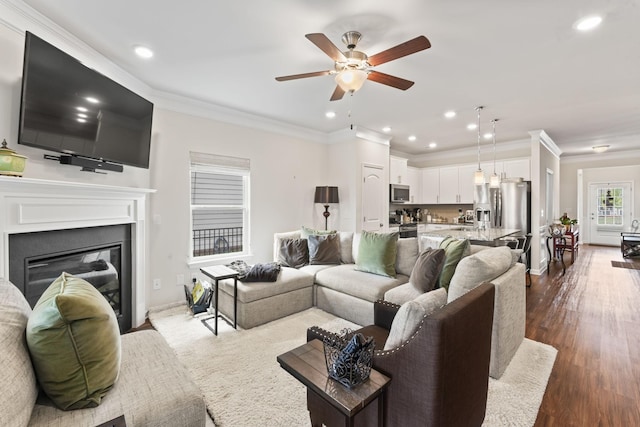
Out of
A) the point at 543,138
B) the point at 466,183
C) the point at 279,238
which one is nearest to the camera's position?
the point at 279,238

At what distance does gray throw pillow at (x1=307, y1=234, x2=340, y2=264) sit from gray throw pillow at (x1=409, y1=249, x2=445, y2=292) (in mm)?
1431

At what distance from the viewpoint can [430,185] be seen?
23.8ft

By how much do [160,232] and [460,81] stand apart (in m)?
3.90

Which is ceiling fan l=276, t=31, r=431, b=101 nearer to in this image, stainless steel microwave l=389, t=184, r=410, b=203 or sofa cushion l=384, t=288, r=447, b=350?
sofa cushion l=384, t=288, r=447, b=350

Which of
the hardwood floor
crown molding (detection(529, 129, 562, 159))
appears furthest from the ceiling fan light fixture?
crown molding (detection(529, 129, 562, 159))

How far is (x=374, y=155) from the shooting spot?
557 cm

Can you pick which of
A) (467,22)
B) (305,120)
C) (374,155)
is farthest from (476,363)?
(374,155)

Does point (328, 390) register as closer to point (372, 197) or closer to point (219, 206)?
point (219, 206)

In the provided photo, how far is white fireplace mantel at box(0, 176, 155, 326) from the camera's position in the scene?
200cm

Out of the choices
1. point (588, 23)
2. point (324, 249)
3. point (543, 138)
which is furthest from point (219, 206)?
point (543, 138)

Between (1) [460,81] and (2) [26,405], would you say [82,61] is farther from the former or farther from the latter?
(1) [460,81]

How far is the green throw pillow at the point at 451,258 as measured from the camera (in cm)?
269

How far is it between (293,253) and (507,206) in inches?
169

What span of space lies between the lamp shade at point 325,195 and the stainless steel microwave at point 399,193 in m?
1.52
